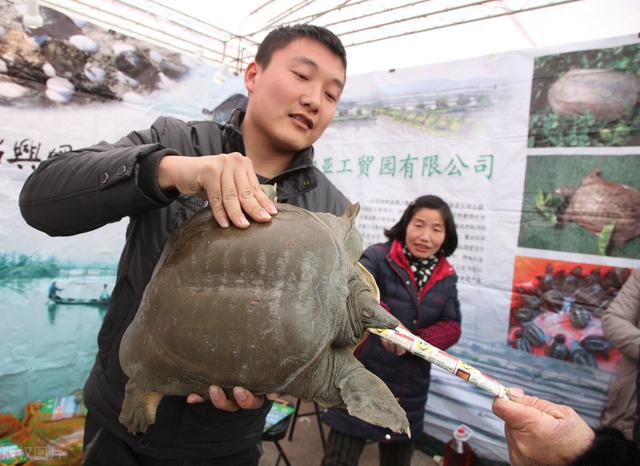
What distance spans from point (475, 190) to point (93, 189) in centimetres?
326

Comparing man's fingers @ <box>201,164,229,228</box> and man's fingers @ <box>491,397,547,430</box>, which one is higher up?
man's fingers @ <box>201,164,229,228</box>

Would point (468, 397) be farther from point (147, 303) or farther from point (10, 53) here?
point (10, 53)

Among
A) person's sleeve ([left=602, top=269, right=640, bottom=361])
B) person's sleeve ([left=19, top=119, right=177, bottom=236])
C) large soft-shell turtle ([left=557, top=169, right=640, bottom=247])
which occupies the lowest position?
person's sleeve ([left=602, top=269, right=640, bottom=361])

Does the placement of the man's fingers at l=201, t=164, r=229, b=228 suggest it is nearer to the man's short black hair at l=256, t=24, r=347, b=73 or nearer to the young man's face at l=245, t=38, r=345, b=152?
the young man's face at l=245, t=38, r=345, b=152

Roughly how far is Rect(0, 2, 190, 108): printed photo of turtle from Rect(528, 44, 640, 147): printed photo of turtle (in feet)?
10.9

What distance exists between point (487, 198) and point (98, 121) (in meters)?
3.54

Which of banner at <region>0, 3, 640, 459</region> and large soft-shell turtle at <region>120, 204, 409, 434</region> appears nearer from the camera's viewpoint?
large soft-shell turtle at <region>120, 204, 409, 434</region>

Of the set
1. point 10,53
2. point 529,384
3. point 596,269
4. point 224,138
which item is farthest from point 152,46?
point 529,384

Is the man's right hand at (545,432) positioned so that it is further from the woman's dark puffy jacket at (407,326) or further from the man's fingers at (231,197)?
the woman's dark puffy jacket at (407,326)

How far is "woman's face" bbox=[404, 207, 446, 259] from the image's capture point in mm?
2960

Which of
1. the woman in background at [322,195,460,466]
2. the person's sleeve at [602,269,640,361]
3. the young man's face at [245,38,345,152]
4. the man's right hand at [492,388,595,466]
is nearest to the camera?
the man's right hand at [492,388,595,466]

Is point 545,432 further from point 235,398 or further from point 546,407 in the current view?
point 235,398

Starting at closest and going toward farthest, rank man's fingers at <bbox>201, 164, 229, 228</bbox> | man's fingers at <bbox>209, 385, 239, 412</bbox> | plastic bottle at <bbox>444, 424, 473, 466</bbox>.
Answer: man's fingers at <bbox>201, 164, 229, 228</bbox> → man's fingers at <bbox>209, 385, 239, 412</bbox> → plastic bottle at <bbox>444, 424, 473, 466</bbox>

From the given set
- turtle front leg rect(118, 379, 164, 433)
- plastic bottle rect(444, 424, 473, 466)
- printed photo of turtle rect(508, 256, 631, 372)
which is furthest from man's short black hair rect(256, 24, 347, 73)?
plastic bottle rect(444, 424, 473, 466)
